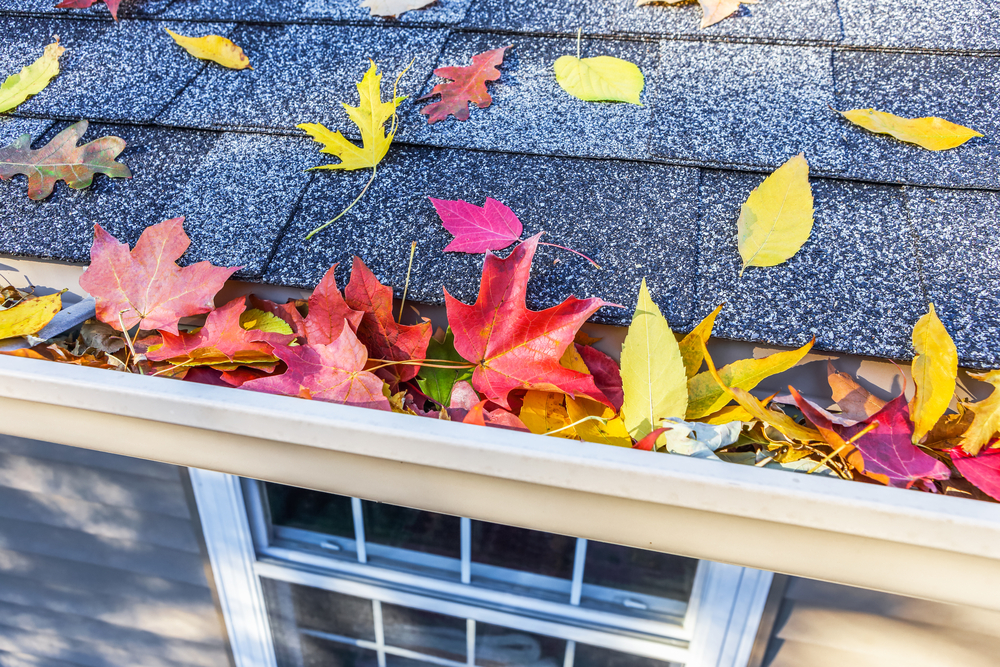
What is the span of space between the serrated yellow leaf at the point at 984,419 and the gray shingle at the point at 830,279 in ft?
0.26

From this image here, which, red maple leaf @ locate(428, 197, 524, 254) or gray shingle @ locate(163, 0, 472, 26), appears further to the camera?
gray shingle @ locate(163, 0, 472, 26)

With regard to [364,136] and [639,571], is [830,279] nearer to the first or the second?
[364,136]

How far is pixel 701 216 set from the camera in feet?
2.19

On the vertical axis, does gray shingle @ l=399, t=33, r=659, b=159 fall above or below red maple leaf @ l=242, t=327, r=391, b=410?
above

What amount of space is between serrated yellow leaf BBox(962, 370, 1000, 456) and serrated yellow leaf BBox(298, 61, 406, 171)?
0.72m

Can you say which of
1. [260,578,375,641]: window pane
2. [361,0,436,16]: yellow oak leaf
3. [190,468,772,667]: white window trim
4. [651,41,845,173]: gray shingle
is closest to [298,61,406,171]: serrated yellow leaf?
[361,0,436,16]: yellow oak leaf

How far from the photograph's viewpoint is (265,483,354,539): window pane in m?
1.59

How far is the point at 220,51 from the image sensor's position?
0.87 metres

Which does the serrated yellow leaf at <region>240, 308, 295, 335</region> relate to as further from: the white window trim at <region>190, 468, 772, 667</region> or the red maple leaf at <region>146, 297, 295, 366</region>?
the white window trim at <region>190, 468, 772, 667</region>

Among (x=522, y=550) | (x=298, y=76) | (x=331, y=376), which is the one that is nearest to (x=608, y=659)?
(x=522, y=550)

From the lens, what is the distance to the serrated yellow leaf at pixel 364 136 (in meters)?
0.74

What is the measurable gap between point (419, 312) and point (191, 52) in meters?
0.62

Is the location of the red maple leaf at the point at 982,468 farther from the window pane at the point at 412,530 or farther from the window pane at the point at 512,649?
the window pane at the point at 512,649

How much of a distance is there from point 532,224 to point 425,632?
160cm
